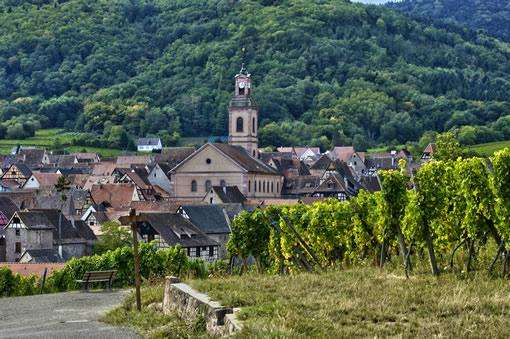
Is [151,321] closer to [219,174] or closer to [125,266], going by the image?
[125,266]

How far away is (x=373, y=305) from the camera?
17.0m

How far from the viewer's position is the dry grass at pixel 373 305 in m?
15.3

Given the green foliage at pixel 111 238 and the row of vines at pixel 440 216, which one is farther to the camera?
the green foliage at pixel 111 238

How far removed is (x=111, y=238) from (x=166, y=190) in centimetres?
4880

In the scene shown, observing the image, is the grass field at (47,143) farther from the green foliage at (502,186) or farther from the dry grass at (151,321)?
the green foliage at (502,186)

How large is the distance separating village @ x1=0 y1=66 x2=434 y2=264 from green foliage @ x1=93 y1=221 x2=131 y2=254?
0.81m

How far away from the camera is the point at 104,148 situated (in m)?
185

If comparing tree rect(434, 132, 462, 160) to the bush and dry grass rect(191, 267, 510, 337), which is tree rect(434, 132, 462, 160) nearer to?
the bush

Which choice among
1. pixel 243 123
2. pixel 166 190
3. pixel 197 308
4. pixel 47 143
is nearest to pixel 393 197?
pixel 197 308

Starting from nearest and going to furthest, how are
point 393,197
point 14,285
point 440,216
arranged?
point 440,216 → point 393,197 → point 14,285

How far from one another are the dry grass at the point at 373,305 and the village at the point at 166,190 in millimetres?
24423

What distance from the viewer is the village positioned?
230 ft

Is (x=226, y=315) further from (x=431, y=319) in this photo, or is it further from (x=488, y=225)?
(x=488, y=225)

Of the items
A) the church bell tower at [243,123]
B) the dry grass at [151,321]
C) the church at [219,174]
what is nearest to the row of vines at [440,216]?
the dry grass at [151,321]
